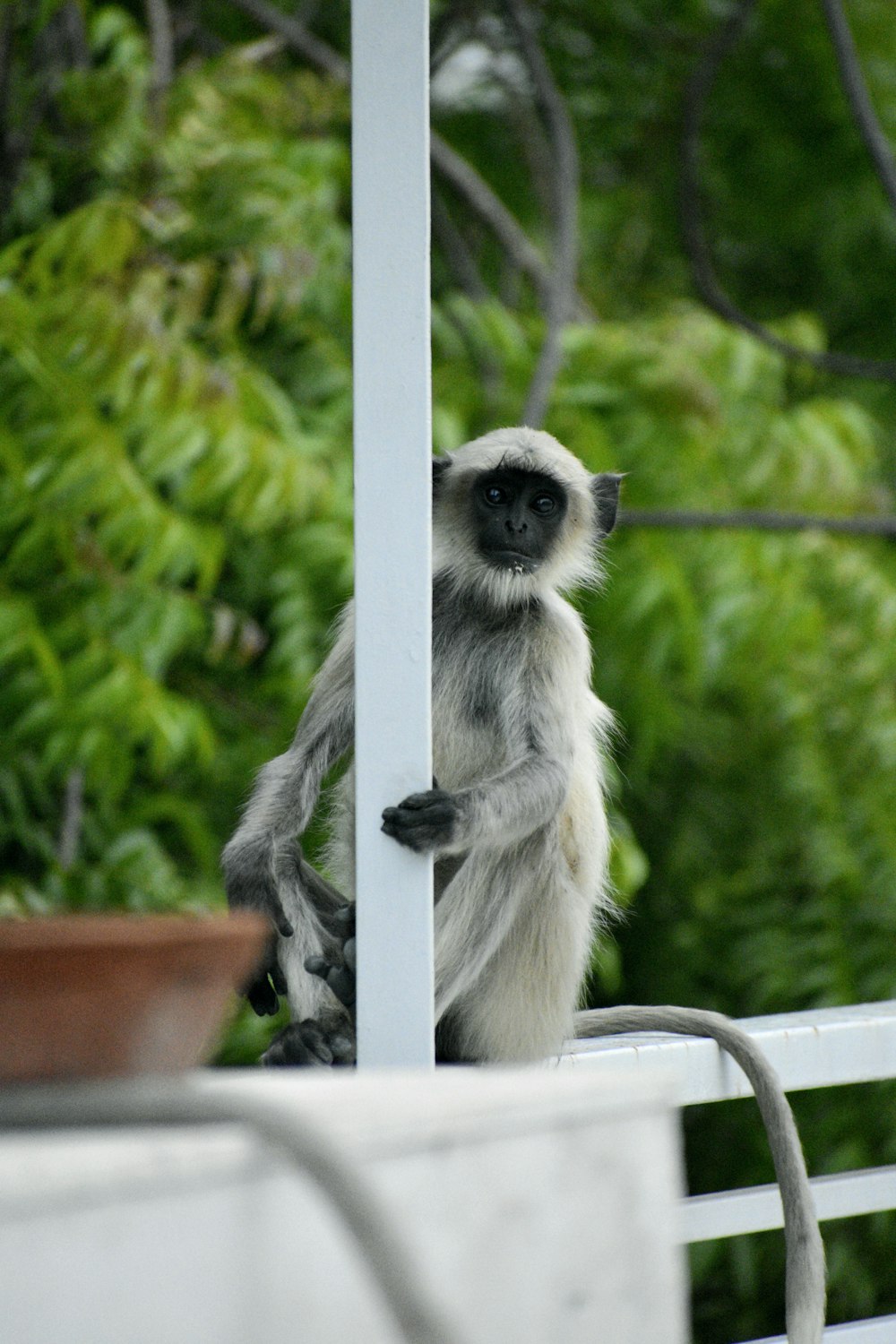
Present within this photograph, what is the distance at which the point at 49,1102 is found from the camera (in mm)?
1062

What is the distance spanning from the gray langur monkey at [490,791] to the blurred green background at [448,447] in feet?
2.76

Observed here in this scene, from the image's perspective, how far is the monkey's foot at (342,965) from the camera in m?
2.49

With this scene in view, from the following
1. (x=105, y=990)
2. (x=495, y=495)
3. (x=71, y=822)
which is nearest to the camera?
(x=105, y=990)

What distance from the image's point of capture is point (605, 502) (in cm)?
349

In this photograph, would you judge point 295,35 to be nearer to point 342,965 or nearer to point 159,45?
point 159,45

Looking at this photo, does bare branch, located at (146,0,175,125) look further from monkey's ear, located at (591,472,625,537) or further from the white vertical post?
the white vertical post

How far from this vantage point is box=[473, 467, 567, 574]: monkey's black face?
10.4ft

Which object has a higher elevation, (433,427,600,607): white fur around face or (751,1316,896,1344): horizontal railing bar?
(433,427,600,607): white fur around face

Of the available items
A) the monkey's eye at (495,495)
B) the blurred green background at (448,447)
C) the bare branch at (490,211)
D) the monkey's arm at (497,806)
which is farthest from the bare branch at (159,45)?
the monkey's arm at (497,806)

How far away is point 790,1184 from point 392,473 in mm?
1417

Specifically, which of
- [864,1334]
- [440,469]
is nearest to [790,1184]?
[864,1334]

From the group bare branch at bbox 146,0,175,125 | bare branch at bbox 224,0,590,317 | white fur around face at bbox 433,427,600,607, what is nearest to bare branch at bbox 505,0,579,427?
bare branch at bbox 224,0,590,317

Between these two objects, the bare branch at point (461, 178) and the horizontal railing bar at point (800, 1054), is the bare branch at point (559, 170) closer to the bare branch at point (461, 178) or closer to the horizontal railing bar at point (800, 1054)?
the bare branch at point (461, 178)

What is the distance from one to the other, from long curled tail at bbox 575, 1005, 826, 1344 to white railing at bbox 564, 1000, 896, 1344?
0.11 feet
